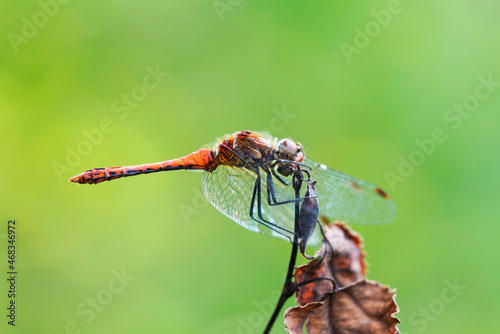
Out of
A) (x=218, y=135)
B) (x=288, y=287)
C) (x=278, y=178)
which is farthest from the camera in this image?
(x=218, y=135)

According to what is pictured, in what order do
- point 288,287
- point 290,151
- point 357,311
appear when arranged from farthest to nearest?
point 290,151 < point 357,311 < point 288,287

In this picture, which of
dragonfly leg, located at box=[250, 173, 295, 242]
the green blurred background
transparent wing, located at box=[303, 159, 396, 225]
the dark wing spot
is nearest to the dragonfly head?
dragonfly leg, located at box=[250, 173, 295, 242]

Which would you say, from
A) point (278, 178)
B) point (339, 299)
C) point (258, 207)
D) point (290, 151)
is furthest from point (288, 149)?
point (339, 299)

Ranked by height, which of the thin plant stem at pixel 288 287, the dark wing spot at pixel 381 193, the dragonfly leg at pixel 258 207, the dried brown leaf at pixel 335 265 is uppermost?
the dark wing spot at pixel 381 193

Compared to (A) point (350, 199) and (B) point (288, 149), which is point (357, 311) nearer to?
(B) point (288, 149)

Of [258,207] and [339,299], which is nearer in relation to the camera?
[339,299]

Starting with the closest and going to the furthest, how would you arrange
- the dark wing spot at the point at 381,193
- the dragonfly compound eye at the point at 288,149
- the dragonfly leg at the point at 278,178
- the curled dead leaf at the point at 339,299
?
the curled dead leaf at the point at 339,299, the dragonfly compound eye at the point at 288,149, the dragonfly leg at the point at 278,178, the dark wing spot at the point at 381,193

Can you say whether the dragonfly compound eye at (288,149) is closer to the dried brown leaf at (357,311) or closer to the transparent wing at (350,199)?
the transparent wing at (350,199)

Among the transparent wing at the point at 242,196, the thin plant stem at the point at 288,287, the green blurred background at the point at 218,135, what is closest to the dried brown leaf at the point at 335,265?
the thin plant stem at the point at 288,287
